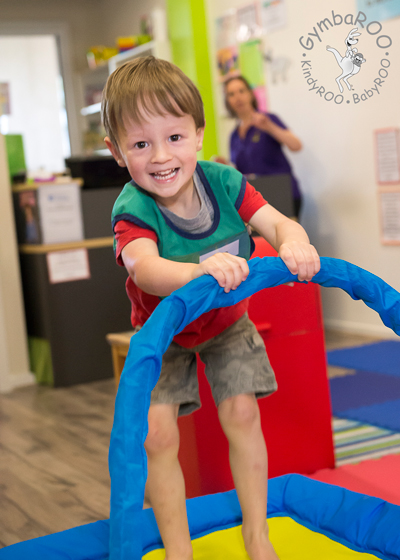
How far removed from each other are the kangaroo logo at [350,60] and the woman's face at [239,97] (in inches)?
84.0

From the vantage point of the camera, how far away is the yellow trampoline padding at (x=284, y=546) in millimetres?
1145

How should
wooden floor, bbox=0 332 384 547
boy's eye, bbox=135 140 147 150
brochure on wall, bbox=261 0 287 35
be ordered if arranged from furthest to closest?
brochure on wall, bbox=261 0 287 35, wooden floor, bbox=0 332 384 547, boy's eye, bbox=135 140 147 150

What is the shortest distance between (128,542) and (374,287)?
0.56 metres

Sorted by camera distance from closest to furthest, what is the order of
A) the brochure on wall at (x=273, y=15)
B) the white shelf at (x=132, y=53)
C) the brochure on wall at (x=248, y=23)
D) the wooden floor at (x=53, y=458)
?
the wooden floor at (x=53, y=458) < the brochure on wall at (x=273, y=15) < the brochure on wall at (x=248, y=23) < the white shelf at (x=132, y=53)

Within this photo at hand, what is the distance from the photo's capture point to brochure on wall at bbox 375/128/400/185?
272 centimetres

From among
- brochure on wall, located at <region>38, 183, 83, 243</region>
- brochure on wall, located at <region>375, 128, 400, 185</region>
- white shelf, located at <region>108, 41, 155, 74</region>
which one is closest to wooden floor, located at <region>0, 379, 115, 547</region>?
brochure on wall, located at <region>38, 183, 83, 243</region>

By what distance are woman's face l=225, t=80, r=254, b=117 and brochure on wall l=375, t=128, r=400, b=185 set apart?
738 mm

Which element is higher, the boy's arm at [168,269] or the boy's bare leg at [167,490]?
the boy's arm at [168,269]

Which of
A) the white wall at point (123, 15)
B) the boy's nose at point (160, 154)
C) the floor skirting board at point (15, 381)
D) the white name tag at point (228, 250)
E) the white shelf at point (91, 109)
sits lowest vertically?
the floor skirting board at point (15, 381)

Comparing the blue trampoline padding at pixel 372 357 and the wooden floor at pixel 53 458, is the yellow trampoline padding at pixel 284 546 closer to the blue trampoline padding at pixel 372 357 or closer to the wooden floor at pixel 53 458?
the wooden floor at pixel 53 458

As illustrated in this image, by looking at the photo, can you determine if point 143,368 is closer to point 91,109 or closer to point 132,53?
point 132,53

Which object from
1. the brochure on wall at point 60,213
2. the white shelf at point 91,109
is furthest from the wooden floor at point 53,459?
the white shelf at point 91,109

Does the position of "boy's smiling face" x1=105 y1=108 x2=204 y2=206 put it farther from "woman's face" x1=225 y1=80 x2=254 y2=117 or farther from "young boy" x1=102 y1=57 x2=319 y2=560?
"woman's face" x1=225 y1=80 x2=254 y2=117

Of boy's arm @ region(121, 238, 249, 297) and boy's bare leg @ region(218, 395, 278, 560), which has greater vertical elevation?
boy's arm @ region(121, 238, 249, 297)
